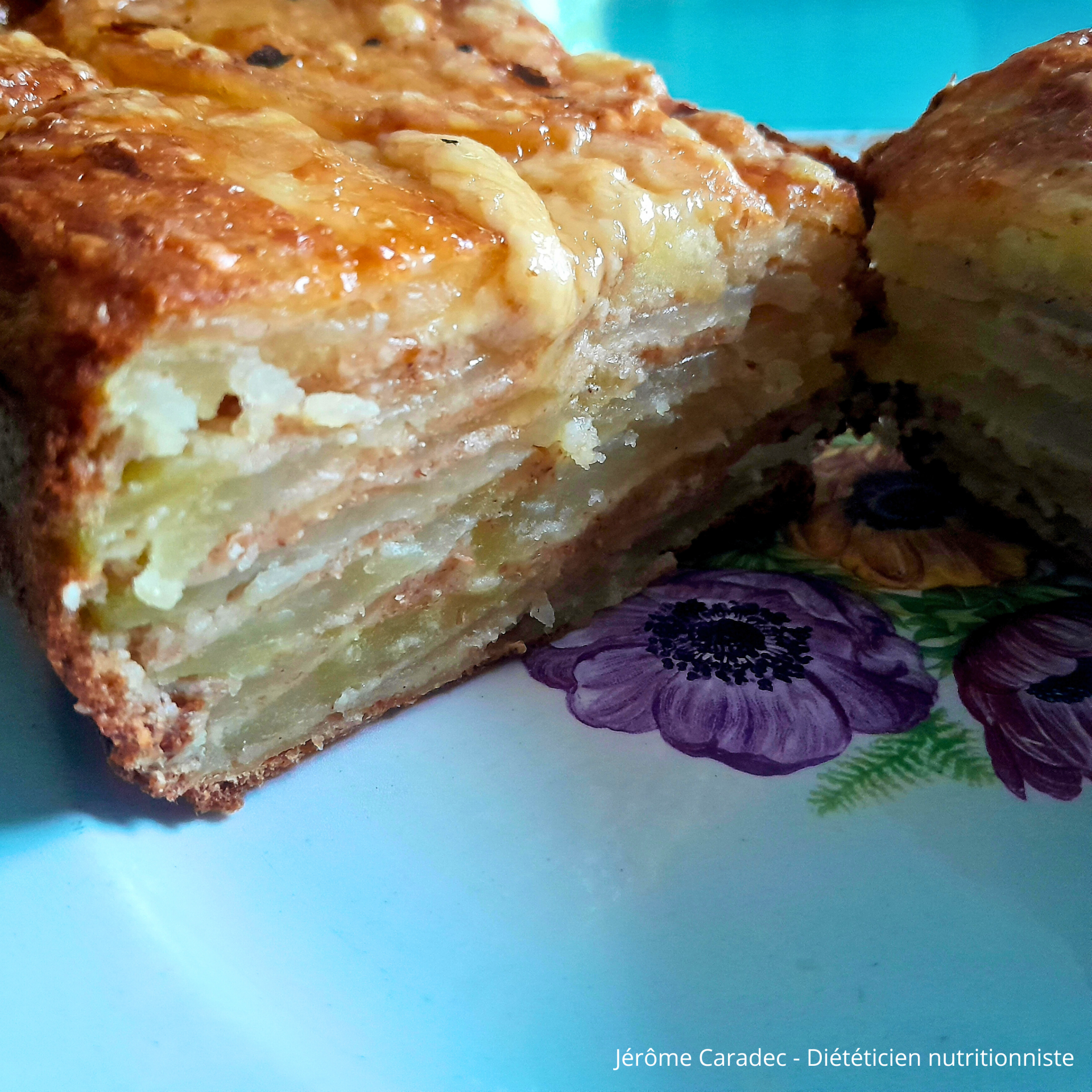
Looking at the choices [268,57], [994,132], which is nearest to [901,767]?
[994,132]

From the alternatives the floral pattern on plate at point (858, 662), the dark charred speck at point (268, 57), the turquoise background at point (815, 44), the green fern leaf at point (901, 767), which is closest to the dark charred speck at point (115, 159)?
the dark charred speck at point (268, 57)

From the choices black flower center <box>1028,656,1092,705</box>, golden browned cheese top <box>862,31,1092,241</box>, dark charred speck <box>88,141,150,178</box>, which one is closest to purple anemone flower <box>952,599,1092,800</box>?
Answer: black flower center <box>1028,656,1092,705</box>

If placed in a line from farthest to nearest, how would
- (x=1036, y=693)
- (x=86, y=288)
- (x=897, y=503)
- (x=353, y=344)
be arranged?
1. (x=897, y=503)
2. (x=1036, y=693)
3. (x=353, y=344)
4. (x=86, y=288)

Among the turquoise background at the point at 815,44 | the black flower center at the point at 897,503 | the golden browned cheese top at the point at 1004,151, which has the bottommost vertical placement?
the black flower center at the point at 897,503

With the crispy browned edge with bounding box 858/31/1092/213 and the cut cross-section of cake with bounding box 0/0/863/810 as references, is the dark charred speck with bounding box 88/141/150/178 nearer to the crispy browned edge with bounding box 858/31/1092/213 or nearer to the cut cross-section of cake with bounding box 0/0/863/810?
the cut cross-section of cake with bounding box 0/0/863/810

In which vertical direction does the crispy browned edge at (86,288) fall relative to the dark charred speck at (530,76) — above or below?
below

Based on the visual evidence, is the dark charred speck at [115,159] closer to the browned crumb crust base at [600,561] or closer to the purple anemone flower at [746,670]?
the browned crumb crust base at [600,561]

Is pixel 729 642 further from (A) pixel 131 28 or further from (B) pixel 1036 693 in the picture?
(A) pixel 131 28
